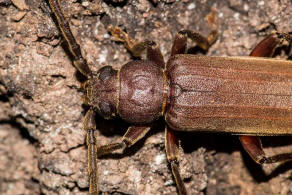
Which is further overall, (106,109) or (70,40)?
(106,109)

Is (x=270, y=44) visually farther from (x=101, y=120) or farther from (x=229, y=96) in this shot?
(x=101, y=120)

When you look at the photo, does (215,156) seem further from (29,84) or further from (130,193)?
(29,84)

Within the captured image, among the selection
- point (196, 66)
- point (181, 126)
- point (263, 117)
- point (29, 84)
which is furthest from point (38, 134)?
point (263, 117)

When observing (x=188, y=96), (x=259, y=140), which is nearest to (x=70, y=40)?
(x=188, y=96)

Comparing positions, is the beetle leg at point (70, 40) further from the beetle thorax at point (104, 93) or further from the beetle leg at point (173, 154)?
the beetle leg at point (173, 154)

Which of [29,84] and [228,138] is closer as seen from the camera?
[29,84]

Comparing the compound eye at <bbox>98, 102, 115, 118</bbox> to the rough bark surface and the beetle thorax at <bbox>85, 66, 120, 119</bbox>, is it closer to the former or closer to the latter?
the beetle thorax at <bbox>85, 66, 120, 119</bbox>

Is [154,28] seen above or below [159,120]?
above
